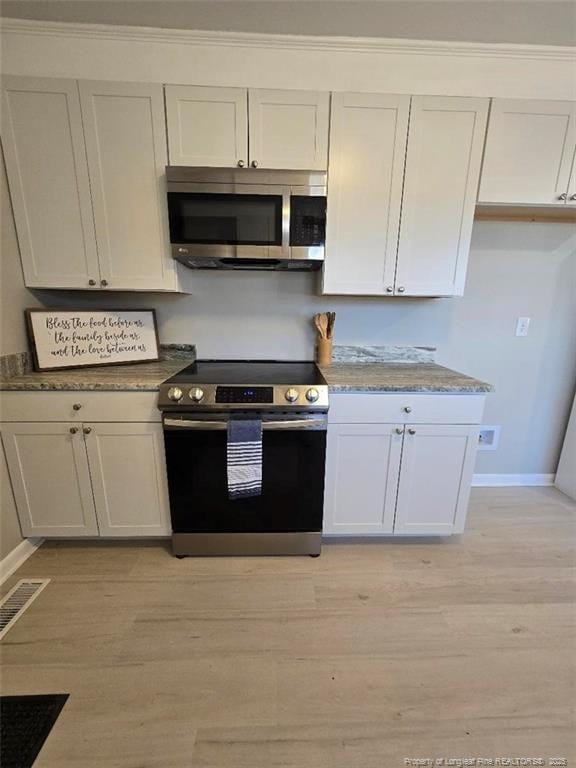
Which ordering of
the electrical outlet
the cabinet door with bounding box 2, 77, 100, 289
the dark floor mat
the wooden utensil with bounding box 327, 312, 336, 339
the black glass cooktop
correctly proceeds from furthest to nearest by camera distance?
the electrical outlet → the wooden utensil with bounding box 327, 312, 336, 339 → the black glass cooktop → the cabinet door with bounding box 2, 77, 100, 289 → the dark floor mat

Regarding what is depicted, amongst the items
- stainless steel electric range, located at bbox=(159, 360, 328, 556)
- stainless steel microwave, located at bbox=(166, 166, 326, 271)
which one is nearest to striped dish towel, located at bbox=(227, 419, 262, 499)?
stainless steel electric range, located at bbox=(159, 360, 328, 556)

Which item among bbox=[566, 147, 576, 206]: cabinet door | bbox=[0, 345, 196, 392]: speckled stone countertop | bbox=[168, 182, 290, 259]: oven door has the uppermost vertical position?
bbox=[566, 147, 576, 206]: cabinet door

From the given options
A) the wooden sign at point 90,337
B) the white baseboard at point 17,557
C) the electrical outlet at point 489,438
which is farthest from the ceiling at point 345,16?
the white baseboard at point 17,557

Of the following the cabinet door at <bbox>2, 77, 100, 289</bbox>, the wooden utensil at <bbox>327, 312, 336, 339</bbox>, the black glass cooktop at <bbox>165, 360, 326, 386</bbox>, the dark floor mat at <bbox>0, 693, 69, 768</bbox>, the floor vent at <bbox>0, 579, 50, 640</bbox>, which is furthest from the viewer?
the wooden utensil at <bbox>327, 312, 336, 339</bbox>

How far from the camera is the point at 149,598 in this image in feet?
4.82

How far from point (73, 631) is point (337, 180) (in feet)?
7.61

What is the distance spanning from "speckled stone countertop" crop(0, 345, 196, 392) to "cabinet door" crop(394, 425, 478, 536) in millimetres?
1307

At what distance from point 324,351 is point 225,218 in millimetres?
911

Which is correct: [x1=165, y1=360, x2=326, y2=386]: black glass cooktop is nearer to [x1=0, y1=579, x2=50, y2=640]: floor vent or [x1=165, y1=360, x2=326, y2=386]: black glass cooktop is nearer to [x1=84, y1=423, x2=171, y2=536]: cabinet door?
[x1=84, y1=423, x2=171, y2=536]: cabinet door

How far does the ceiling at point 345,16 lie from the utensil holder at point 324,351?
4.77ft

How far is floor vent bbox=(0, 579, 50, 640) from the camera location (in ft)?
4.42

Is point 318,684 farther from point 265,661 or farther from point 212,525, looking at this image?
point 212,525

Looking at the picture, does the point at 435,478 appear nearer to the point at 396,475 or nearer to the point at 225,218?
the point at 396,475

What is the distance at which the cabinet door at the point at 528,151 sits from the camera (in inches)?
61.3
